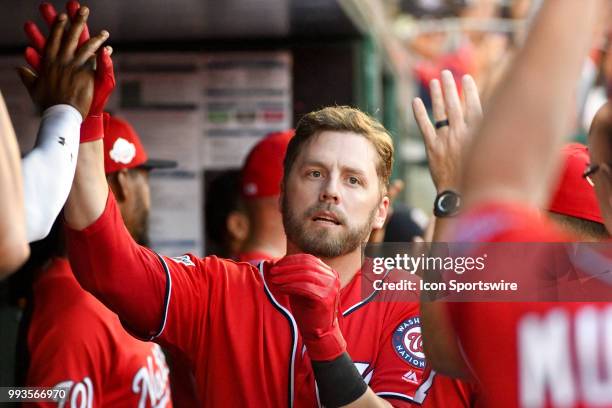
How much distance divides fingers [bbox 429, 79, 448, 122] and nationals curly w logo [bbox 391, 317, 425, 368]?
0.61 m

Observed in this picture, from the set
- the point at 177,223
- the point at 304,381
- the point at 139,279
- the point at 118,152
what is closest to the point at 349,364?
the point at 304,381

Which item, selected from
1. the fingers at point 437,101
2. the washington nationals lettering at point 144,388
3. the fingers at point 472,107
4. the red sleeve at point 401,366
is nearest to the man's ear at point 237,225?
the washington nationals lettering at point 144,388

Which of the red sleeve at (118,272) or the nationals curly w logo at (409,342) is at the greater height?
the red sleeve at (118,272)

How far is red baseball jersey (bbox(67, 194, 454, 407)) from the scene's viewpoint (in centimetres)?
219

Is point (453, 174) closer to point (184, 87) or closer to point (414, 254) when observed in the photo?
point (414, 254)

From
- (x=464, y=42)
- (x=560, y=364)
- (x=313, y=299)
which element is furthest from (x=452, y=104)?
(x=464, y=42)

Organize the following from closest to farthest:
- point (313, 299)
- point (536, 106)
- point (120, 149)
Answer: point (536, 106) → point (313, 299) → point (120, 149)

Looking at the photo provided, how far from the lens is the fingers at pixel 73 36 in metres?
2.00

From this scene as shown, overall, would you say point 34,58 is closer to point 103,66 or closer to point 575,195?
point 103,66

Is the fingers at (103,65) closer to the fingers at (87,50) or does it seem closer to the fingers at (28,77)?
the fingers at (87,50)

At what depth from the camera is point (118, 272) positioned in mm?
2174

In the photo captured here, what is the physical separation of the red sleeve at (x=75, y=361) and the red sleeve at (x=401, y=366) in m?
0.84

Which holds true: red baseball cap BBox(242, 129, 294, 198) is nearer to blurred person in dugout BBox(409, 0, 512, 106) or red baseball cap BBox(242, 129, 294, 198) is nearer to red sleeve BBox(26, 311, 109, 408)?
red sleeve BBox(26, 311, 109, 408)

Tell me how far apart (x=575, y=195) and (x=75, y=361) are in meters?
1.38
